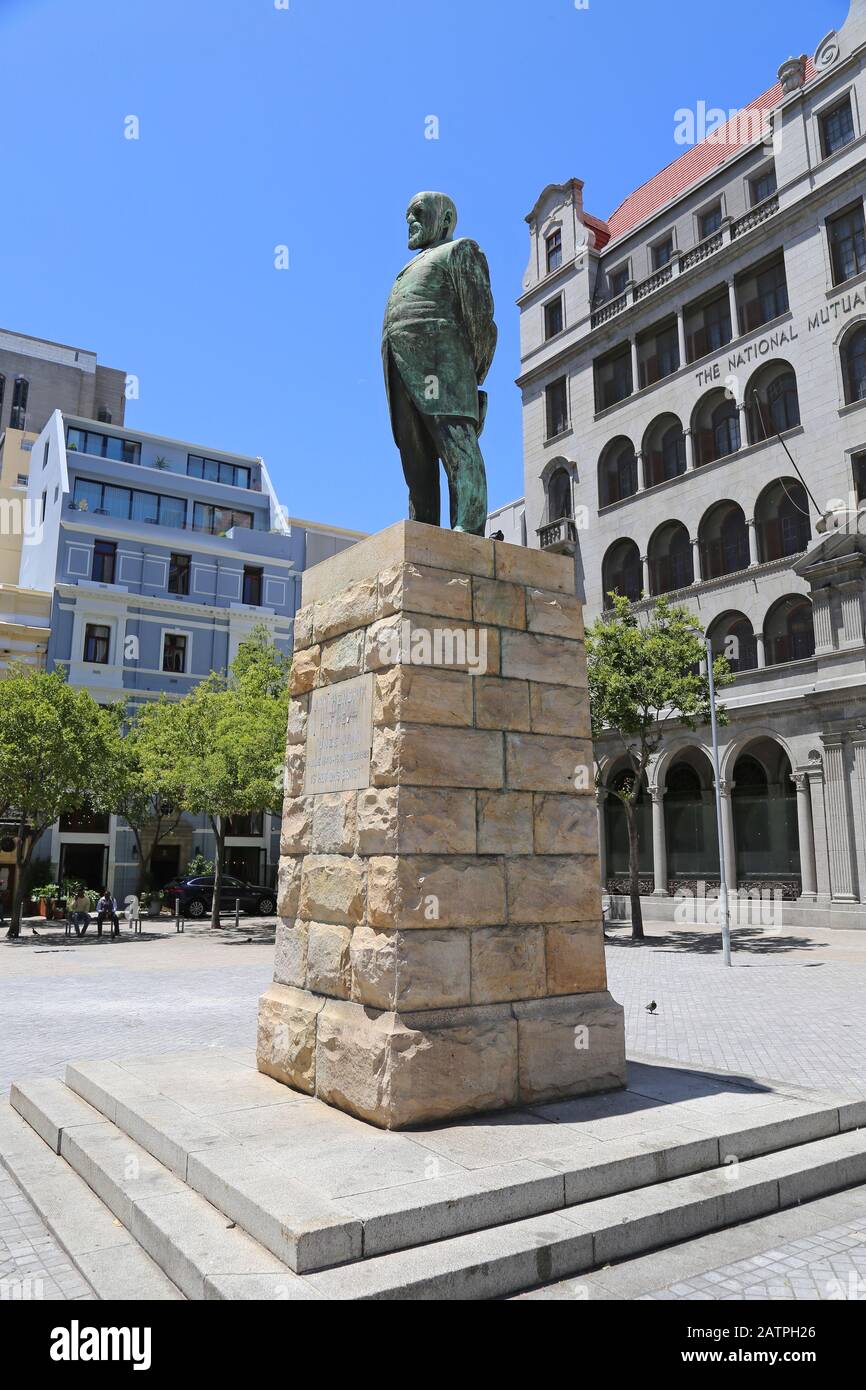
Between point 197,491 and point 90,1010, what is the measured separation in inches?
1385

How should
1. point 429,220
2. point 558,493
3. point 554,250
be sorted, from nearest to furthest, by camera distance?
point 429,220, point 558,493, point 554,250

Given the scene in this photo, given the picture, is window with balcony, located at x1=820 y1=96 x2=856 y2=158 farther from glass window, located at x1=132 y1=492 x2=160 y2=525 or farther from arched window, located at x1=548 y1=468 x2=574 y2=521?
glass window, located at x1=132 y1=492 x2=160 y2=525

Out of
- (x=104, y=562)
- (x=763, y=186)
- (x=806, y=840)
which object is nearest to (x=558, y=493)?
(x=763, y=186)

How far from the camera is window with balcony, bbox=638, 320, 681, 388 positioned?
3309 cm

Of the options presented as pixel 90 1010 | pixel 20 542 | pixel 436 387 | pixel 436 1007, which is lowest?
pixel 90 1010

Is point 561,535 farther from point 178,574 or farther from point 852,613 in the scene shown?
point 178,574

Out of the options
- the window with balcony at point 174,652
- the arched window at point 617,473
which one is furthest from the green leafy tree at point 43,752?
the arched window at point 617,473

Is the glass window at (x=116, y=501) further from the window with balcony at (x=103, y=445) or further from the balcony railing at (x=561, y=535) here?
the balcony railing at (x=561, y=535)

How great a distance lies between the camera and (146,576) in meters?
41.7

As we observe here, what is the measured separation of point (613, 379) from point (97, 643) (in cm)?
2409
